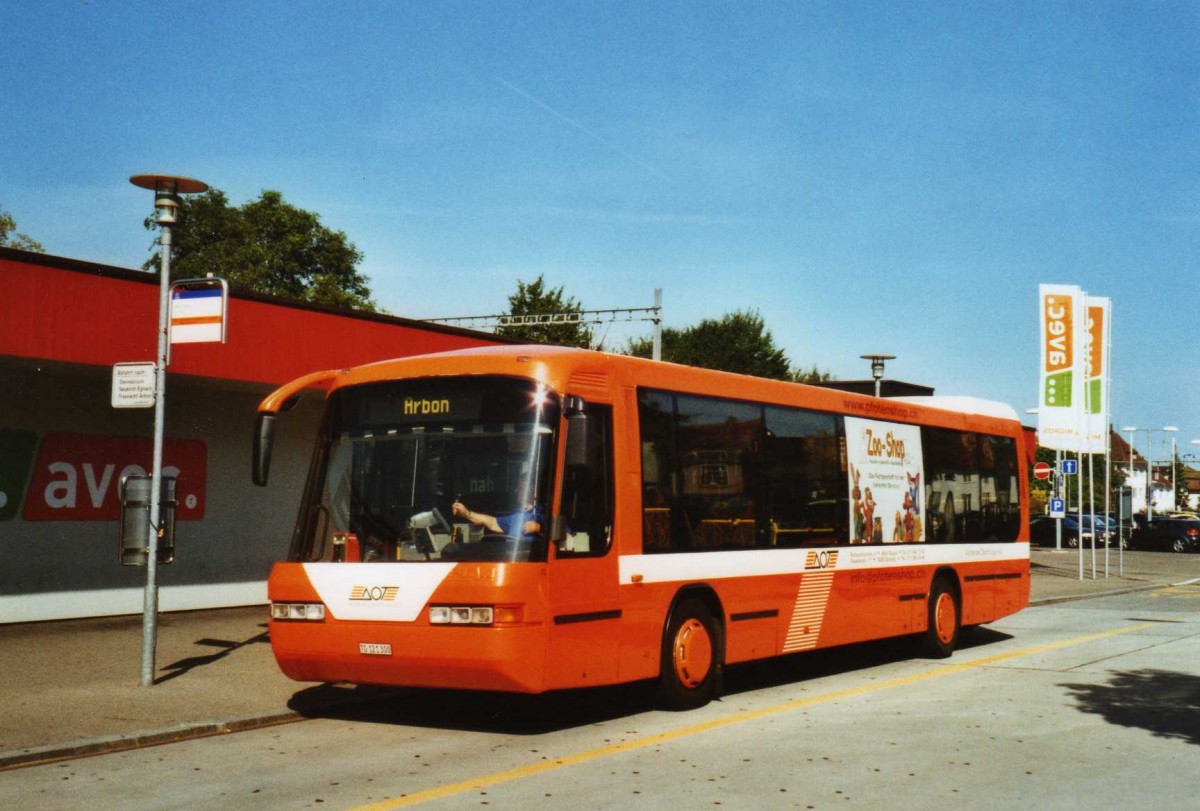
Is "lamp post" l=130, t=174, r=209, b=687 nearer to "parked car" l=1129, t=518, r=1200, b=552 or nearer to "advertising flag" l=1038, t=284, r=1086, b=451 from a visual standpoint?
"advertising flag" l=1038, t=284, r=1086, b=451

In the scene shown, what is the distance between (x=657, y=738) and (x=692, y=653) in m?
1.61

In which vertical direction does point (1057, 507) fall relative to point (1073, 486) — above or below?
below

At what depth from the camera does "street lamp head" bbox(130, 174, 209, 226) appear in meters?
11.1

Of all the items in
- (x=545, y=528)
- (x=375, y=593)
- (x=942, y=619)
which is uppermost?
(x=545, y=528)

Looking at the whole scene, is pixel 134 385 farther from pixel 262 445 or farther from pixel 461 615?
pixel 461 615

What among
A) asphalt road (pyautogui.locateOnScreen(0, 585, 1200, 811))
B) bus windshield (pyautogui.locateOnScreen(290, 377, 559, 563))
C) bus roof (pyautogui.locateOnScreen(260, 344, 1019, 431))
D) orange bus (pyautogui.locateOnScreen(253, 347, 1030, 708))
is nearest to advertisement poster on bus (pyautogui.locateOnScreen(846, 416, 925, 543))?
bus roof (pyautogui.locateOnScreen(260, 344, 1019, 431))

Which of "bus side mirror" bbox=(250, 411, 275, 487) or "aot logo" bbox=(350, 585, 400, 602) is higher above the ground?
"bus side mirror" bbox=(250, 411, 275, 487)

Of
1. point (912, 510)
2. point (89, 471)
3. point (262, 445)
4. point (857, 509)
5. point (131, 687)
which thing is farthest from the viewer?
point (89, 471)

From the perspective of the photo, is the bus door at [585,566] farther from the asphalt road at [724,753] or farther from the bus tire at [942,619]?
the bus tire at [942,619]

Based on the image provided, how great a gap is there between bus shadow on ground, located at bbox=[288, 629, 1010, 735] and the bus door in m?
0.63

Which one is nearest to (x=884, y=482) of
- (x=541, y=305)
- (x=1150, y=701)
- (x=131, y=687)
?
(x=1150, y=701)

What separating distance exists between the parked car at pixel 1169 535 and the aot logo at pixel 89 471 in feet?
164

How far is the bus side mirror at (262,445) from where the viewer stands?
975 cm

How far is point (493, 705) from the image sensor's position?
430 inches
